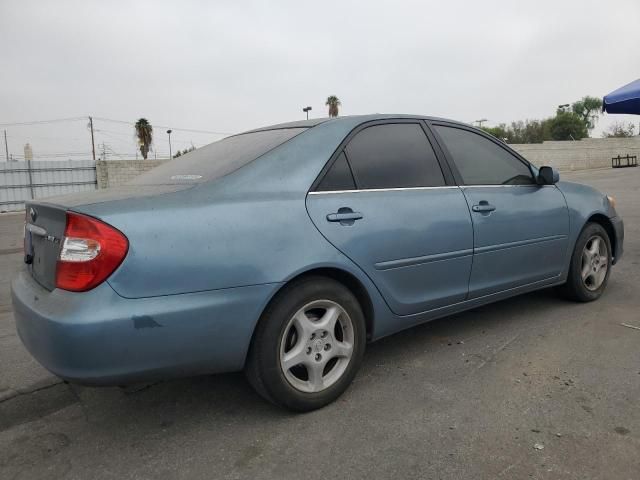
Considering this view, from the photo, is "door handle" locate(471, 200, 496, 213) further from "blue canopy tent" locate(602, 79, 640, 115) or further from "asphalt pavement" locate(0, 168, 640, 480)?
"blue canopy tent" locate(602, 79, 640, 115)

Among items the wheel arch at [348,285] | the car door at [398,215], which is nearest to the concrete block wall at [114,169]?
the car door at [398,215]

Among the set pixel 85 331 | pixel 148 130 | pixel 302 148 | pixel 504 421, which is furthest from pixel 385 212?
pixel 148 130

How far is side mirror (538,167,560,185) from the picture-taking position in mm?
3730

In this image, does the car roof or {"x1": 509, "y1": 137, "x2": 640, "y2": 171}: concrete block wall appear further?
{"x1": 509, "y1": 137, "x2": 640, "y2": 171}: concrete block wall

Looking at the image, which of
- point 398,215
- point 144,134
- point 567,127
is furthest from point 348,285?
point 567,127

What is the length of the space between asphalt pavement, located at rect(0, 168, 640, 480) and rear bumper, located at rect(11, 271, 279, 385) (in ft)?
0.39

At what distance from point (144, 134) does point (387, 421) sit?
48984 mm

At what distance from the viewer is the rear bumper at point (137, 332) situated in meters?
2.00

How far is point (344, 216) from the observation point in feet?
8.60

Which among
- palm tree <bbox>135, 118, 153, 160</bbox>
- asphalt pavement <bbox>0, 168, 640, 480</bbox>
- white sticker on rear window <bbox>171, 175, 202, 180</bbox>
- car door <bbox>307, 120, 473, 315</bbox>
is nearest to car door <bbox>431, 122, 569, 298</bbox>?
car door <bbox>307, 120, 473, 315</bbox>

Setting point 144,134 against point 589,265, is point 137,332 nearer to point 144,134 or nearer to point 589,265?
point 589,265

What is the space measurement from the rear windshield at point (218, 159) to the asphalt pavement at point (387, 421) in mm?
930

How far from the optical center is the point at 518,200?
140 inches

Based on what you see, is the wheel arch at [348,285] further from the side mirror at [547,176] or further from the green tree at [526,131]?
the green tree at [526,131]
